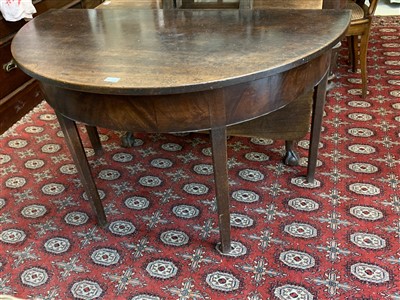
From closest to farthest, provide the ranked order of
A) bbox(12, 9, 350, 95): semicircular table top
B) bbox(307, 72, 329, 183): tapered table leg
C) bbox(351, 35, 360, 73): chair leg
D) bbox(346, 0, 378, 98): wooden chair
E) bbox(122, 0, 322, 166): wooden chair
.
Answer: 1. bbox(12, 9, 350, 95): semicircular table top
2. bbox(307, 72, 329, 183): tapered table leg
3. bbox(122, 0, 322, 166): wooden chair
4. bbox(346, 0, 378, 98): wooden chair
5. bbox(351, 35, 360, 73): chair leg

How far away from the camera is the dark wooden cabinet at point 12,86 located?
2.43m

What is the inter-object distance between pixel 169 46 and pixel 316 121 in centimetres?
74

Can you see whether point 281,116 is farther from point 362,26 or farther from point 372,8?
point 372,8

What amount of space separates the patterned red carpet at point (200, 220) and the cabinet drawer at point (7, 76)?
0.29 metres

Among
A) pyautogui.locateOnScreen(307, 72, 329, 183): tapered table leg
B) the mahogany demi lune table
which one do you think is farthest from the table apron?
pyautogui.locateOnScreen(307, 72, 329, 183): tapered table leg

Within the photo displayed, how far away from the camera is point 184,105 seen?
3.80ft

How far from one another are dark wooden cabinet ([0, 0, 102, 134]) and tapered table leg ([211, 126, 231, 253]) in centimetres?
169

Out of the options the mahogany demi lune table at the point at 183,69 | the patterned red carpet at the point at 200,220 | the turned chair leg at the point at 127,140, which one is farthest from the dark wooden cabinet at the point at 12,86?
the mahogany demi lune table at the point at 183,69

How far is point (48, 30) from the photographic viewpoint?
158 centimetres

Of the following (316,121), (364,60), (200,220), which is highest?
(316,121)

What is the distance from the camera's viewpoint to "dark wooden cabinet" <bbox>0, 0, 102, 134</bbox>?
2.43 metres

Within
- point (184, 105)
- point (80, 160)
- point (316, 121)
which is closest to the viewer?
point (184, 105)

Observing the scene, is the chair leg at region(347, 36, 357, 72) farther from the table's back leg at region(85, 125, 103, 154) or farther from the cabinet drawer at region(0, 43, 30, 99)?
the cabinet drawer at region(0, 43, 30, 99)

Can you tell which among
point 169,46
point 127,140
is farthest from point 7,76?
point 169,46
